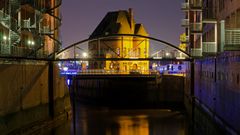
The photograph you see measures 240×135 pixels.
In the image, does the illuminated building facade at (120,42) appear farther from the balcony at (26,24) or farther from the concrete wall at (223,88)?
the concrete wall at (223,88)

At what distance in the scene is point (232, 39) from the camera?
31.1 metres

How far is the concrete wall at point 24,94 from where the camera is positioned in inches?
974

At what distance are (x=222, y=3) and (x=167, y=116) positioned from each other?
12.2m

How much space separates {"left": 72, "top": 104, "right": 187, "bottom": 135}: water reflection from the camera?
33188 mm

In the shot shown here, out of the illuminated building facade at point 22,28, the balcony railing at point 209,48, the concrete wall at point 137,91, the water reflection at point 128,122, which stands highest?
the illuminated building facade at point 22,28

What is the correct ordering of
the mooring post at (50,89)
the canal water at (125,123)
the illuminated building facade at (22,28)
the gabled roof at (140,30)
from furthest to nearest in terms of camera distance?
the gabled roof at (140,30)
the mooring post at (50,89)
the canal water at (125,123)
the illuminated building facade at (22,28)

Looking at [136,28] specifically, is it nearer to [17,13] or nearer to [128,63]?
[128,63]

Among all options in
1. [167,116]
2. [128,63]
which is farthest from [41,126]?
[128,63]

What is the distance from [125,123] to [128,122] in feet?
2.24

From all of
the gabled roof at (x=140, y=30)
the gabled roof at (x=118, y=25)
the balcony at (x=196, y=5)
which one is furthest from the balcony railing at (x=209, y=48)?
the gabled roof at (x=140, y=30)

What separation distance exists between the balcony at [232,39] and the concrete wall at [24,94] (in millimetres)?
13821

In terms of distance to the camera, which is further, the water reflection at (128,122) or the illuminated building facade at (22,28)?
the water reflection at (128,122)

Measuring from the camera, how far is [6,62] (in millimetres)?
26031

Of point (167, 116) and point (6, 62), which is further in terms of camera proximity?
point (167, 116)
